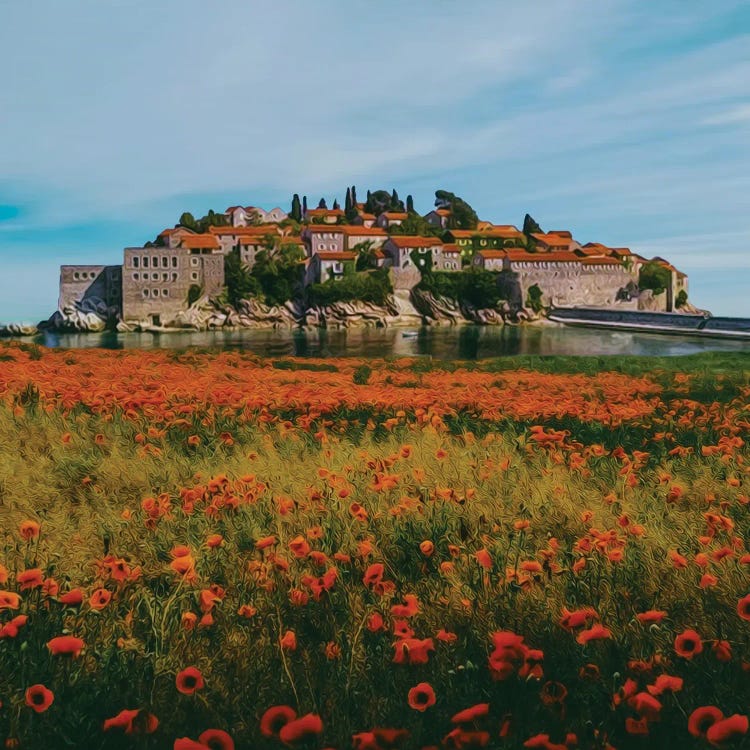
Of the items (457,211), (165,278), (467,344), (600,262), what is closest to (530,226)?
(457,211)

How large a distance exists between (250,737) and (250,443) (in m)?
4.78

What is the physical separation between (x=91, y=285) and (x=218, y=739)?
101m

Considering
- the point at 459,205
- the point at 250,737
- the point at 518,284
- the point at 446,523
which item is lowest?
the point at 250,737

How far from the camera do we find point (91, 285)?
95125 millimetres

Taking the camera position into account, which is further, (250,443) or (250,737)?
(250,443)

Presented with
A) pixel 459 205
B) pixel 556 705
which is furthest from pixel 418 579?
pixel 459 205

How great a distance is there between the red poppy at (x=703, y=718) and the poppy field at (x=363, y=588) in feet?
0.04

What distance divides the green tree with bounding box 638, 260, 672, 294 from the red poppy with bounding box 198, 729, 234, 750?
11292cm

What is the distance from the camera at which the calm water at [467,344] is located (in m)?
52.2

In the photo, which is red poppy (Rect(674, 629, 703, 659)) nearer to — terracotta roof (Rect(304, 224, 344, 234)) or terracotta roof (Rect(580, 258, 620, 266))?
terracotta roof (Rect(580, 258, 620, 266))

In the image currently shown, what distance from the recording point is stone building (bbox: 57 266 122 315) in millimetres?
94062

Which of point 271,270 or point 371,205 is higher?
point 371,205

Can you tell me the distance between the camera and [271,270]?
3804 inches

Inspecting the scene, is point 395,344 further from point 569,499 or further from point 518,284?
point 569,499
